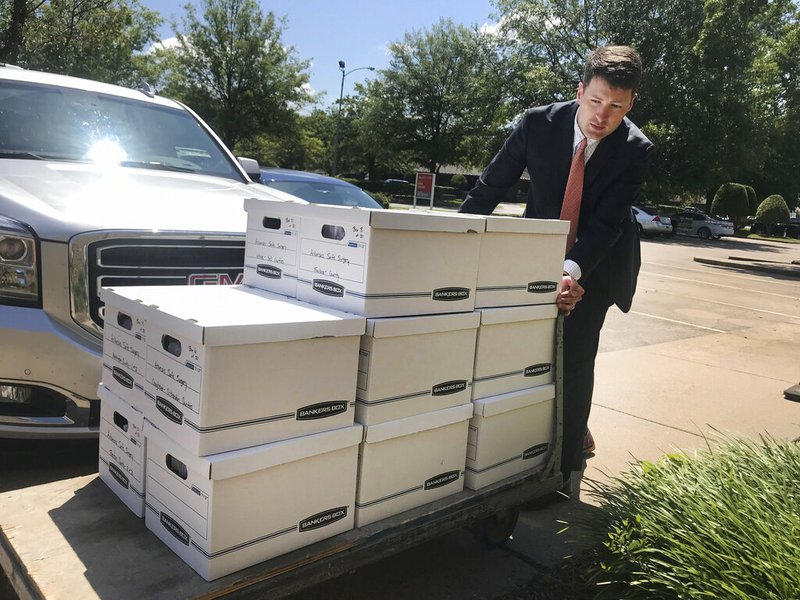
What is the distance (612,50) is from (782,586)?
7.08 ft

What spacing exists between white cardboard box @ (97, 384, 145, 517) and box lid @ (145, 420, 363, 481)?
0.14 meters

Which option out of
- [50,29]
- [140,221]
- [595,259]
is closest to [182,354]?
[140,221]

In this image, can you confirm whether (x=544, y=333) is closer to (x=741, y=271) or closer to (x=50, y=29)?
(x=741, y=271)

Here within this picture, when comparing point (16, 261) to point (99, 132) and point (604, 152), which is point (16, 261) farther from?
point (604, 152)

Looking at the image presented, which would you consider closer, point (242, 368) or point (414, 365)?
point (242, 368)

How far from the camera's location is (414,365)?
2447 mm

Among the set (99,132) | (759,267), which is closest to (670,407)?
(99,132)

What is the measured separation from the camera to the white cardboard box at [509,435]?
276cm

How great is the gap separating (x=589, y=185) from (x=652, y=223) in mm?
31324

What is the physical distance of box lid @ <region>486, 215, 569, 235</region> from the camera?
264cm

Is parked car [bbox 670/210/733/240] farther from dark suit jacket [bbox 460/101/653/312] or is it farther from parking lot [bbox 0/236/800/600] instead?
dark suit jacket [bbox 460/101/653/312]

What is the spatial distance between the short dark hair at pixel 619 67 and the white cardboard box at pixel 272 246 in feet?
4.67

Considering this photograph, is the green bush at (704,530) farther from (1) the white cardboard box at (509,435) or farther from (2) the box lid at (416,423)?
(2) the box lid at (416,423)

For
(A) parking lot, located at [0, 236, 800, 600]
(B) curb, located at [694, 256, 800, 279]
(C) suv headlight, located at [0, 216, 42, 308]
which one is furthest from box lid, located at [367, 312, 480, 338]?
(B) curb, located at [694, 256, 800, 279]
